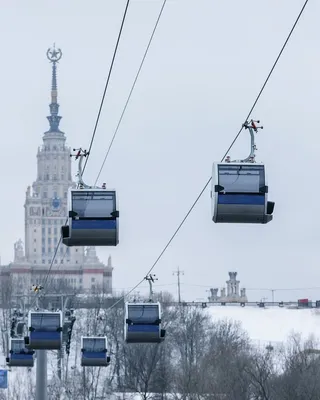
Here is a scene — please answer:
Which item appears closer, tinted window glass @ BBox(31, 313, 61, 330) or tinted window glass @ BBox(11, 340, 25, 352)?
tinted window glass @ BBox(31, 313, 61, 330)

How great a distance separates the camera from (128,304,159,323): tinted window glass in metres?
59.6

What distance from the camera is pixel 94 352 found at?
246 feet

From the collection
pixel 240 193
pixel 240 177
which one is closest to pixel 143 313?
pixel 240 193

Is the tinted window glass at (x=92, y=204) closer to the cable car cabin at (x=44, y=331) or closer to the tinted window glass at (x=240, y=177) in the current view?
the tinted window glass at (x=240, y=177)

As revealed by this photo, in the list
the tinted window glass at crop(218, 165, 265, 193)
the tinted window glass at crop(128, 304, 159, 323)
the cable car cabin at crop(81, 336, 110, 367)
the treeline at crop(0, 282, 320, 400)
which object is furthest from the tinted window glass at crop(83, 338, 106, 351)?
the tinted window glass at crop(218, 165, 265, 193)

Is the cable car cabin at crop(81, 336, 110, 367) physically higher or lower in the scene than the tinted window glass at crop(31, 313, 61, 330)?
lower

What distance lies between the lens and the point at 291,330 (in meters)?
171

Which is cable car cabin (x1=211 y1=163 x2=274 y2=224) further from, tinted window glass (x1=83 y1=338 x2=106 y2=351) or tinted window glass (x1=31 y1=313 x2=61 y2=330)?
tinted window glass (x1=83 y1=338 x2=106 y2=351)

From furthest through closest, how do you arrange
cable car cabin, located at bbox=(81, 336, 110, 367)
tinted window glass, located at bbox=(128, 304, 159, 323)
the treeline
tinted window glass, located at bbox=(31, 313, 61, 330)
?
the treeline
cable car cabin, located at bbox=(81, 336, 110, 367)
tinted window glass, located at bbox=(31, 313, 61, 330)
tinted window glass, located at bbox=(128, 304, 159, 323)

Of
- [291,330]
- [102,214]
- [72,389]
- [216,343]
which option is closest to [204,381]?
[72,389]

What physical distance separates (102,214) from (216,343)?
94.8 meters

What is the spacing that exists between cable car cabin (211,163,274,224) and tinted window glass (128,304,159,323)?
2522 centimetres

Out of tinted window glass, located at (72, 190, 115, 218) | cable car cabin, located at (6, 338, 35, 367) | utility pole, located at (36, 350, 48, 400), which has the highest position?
tinted window glass, located at (72, 190, 115, 218)

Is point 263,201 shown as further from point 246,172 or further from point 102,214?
point 102,214
